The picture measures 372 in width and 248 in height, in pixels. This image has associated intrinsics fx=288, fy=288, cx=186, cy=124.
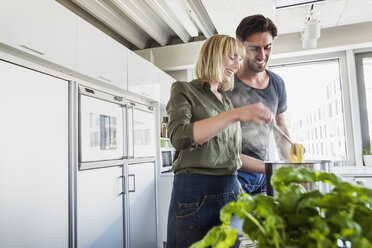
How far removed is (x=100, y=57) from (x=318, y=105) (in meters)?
2.75

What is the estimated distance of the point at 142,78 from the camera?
115 inches

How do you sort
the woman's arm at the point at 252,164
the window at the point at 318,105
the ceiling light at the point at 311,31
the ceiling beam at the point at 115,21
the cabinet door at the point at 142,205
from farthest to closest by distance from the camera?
the window at the point at 318,105 → the ceiling beam at the point at 115,21 → the cabinet door at the point at 142,205 → the ceiling light at the point at 311,31 → the woman's arm at the point at 252,164

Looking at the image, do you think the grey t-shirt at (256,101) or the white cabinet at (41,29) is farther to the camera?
the white cabinet at (41,29)

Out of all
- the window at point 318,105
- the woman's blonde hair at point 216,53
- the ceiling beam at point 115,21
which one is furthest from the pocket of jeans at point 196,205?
the window at point 318,105

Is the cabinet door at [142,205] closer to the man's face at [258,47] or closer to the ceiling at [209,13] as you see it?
the ceiling at [209,13]

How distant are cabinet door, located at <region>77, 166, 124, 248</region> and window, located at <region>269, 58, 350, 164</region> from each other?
2.23 metres

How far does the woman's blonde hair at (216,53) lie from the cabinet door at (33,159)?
1018mm

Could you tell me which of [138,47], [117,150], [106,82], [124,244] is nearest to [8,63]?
[106,82]

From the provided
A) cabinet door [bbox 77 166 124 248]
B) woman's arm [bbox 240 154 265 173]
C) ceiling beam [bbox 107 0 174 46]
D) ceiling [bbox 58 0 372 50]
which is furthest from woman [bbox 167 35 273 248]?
ceiling beam [bbox 107 0 174 46]

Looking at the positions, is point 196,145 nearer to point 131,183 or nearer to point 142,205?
point 131,183

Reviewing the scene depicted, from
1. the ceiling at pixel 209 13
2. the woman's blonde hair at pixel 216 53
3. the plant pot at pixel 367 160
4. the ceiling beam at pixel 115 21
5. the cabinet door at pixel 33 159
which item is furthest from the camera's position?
the plant pot at pixel 367 160

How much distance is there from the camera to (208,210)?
0.99 metres

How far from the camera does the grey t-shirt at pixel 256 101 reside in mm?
1301

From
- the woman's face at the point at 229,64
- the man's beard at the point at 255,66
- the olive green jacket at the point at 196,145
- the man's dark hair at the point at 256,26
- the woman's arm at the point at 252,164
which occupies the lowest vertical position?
the woman's arm at the point at 252,164
